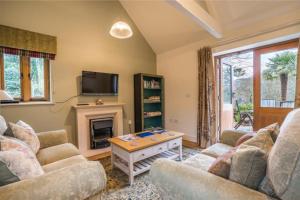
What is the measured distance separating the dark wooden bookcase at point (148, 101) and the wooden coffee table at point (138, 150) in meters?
1.37

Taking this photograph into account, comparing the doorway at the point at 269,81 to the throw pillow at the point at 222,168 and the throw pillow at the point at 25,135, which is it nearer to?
the throw pillow at the point at 222,168

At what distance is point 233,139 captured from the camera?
2168mm

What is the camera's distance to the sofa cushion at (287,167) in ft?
2.52

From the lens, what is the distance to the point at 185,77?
12.4 ft

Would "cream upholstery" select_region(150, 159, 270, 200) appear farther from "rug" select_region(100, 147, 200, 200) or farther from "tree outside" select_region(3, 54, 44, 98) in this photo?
"tree outside" select_region(3, 54, 44, 98)

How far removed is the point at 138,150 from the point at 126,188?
49cm

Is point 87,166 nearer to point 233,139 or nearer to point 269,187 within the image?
point 269,187

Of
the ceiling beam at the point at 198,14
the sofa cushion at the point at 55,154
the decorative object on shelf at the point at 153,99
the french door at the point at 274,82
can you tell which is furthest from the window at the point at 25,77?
the french door at the point at 274,82

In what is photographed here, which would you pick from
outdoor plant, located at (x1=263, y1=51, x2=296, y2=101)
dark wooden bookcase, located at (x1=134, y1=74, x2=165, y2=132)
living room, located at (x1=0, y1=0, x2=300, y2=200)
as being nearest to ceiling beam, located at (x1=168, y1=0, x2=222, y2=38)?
living room, located at (x1=0, y1=0, x2=300, y2=200)

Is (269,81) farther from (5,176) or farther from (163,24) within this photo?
(5,176)

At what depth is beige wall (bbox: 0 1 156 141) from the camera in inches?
98.2

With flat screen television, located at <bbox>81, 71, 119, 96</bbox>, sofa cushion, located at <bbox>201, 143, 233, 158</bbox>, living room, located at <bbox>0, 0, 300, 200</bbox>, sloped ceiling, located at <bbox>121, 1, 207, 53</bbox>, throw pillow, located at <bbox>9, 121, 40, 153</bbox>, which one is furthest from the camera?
sloped ceiling, located at <bbox>121, 1, 207, 53</bbox>

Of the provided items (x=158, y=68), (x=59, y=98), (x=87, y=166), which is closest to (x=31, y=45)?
(x=59, y=98)

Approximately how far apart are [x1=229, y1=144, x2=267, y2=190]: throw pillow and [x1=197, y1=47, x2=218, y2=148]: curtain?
2409 mm
